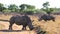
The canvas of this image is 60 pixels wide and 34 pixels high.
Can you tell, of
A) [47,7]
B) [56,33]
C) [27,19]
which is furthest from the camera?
[47,7]

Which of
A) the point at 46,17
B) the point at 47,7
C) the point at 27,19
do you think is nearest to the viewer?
the point at 27,19

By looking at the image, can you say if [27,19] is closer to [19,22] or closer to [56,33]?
[19,22]

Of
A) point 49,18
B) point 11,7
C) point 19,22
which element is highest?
point 19,22

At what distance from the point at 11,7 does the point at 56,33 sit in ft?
320

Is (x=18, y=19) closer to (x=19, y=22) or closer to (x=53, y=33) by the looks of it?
(x=19, y=22)

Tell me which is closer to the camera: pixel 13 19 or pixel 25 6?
pixel 13 19

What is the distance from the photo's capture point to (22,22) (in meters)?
21.4

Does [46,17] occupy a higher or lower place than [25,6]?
higher

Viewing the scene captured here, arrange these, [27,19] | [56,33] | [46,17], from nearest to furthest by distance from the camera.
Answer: [56,33], [27,19], [46,17]

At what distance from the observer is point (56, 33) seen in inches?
590

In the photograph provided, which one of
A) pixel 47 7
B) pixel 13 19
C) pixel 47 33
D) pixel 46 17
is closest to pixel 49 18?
pixel 46 17

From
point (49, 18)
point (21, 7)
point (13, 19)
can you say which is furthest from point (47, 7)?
point (13, 19)

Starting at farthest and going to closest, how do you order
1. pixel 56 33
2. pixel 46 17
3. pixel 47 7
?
pixel 47 7, pixel 46 17, pixel 56 33

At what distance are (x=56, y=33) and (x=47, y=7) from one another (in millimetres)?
92613
